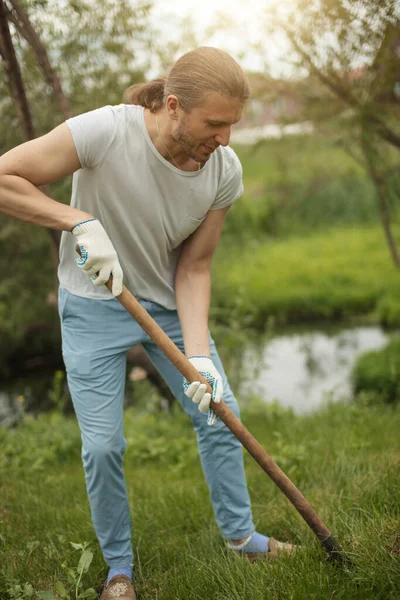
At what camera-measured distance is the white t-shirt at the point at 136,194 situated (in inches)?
96.0

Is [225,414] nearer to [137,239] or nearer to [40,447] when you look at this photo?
[137,239]

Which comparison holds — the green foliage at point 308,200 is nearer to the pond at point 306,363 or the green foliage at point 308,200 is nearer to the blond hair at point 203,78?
the pond at point 306,363

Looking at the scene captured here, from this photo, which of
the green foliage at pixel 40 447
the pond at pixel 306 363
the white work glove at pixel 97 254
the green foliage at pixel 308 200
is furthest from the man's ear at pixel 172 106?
the green foliage at pixel 308 200

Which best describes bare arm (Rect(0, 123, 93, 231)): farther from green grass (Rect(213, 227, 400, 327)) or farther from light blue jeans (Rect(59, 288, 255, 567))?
green grass (Rect(213, 227, 400, 327))

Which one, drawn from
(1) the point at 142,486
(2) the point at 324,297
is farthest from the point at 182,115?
(2) the point at 324,297

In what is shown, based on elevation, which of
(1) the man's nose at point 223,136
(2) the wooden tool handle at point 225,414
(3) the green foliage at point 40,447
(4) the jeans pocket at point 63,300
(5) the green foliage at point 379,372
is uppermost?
(1) the man's nose at point 223,136

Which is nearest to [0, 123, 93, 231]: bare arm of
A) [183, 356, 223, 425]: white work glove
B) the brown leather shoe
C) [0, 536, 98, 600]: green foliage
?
[183, 356, 223, 425]: white work glove

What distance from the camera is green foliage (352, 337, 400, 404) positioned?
7168mm

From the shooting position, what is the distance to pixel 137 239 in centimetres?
257

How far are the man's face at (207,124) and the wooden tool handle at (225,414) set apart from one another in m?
0.54

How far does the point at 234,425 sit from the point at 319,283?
935 centimetres

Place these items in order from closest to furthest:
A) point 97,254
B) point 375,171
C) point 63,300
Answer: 1. point 97,254
2. point 63,300
3. point 375,171

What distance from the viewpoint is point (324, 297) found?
11.1 meters

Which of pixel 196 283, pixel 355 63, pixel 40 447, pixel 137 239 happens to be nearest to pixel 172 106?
pixel 137 239
